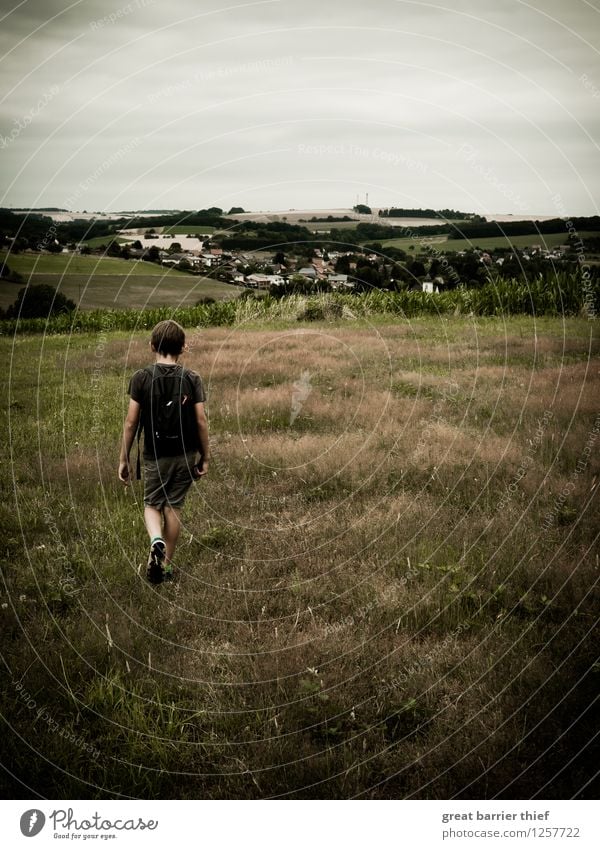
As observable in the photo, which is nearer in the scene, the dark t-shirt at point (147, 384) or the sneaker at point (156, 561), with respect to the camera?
the sneaker at point (156, 561)

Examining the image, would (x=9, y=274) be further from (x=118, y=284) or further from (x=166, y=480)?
(x=166, y=480)

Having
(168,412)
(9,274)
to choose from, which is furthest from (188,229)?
(9,274)

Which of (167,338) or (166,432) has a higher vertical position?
(167,338)

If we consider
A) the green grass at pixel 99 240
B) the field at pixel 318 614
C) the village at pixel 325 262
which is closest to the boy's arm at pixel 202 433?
the field at pixel 318 614

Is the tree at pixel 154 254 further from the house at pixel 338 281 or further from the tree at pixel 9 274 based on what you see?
the house at pixel 338 281

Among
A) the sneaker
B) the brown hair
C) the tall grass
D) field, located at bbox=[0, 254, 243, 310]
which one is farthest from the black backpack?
the tall grass

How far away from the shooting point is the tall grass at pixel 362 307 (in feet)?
76.0

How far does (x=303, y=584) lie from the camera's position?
17.0ft

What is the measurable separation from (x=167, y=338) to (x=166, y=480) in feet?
4.52

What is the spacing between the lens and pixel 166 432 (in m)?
5.34

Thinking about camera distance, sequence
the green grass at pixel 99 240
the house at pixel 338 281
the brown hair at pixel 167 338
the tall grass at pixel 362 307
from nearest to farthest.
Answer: the brown hair at pixel 167 338 → the green grass at pixel 99 240 → the tall grass at pixel 362 307 → the house at pixel 338 281

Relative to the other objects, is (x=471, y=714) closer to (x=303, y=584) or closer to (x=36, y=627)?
(x=303, y=584)

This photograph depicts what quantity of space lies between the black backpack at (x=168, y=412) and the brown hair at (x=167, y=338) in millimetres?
183

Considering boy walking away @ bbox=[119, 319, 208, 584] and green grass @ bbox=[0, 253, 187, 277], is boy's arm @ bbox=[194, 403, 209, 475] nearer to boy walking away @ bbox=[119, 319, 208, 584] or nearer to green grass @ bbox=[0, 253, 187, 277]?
boy walking away @ bbox=[119, 319, 208, 584]
